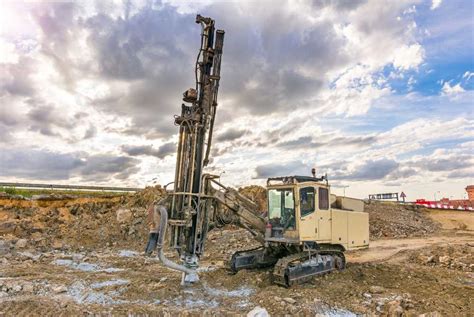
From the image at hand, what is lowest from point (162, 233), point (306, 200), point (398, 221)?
point (162, 233)

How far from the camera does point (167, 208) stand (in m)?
8.31

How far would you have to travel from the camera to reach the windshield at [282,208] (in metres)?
9.27

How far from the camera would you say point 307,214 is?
29.8 feet

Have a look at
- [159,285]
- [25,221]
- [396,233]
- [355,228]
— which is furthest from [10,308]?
[396,233]

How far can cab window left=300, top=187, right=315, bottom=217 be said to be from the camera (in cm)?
908

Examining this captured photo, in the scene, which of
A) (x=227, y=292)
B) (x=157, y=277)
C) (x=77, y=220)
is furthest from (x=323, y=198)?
(x=77, y=220)

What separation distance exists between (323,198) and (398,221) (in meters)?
16.6

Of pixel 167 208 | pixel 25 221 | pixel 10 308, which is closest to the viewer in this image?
pixel 10 308

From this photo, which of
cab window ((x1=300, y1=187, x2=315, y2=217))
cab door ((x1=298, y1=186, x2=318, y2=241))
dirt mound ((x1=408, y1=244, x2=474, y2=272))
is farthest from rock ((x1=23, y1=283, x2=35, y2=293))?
dirt mound ((x1=408, y1=244, x2=474, y2=272))

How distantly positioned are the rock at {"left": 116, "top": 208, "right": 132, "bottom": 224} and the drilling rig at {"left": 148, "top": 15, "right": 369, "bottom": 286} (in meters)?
Answer: 10.1

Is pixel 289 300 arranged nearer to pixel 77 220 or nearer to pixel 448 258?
pixel 448 258

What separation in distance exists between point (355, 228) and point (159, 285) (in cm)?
584

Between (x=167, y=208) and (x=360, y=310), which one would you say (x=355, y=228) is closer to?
(x=360, y=310)

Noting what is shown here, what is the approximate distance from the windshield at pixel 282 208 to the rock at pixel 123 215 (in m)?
11.2
